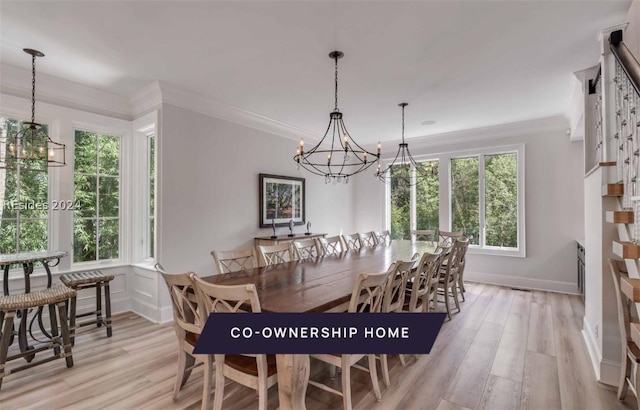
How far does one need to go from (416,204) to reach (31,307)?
5784 millimetres

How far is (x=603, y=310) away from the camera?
235 centimetres

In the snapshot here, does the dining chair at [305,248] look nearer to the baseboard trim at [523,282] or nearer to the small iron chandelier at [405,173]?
the small iron chandelier at [405,173]

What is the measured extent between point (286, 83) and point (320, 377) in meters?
2.92

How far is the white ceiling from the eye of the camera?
216cm

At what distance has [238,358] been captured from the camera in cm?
176

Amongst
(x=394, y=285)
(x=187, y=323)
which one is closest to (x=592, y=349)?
(x=394, y=285)

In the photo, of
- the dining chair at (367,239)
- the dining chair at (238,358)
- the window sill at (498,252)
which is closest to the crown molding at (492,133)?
the window sill at (498,252)

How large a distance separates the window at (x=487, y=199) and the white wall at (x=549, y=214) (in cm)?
21

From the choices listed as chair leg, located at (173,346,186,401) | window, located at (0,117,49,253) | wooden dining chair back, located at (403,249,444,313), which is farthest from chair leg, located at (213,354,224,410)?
window, located at (0,117,49,253)

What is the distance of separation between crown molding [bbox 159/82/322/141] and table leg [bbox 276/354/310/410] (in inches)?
128

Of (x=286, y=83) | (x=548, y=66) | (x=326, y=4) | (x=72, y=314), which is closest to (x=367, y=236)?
(x=286, y=83)

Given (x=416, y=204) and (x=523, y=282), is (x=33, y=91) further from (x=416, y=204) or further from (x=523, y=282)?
(x=523, y=282)

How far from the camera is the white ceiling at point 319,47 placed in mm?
2162

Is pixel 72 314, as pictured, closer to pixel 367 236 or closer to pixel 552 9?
pixel 367 236
